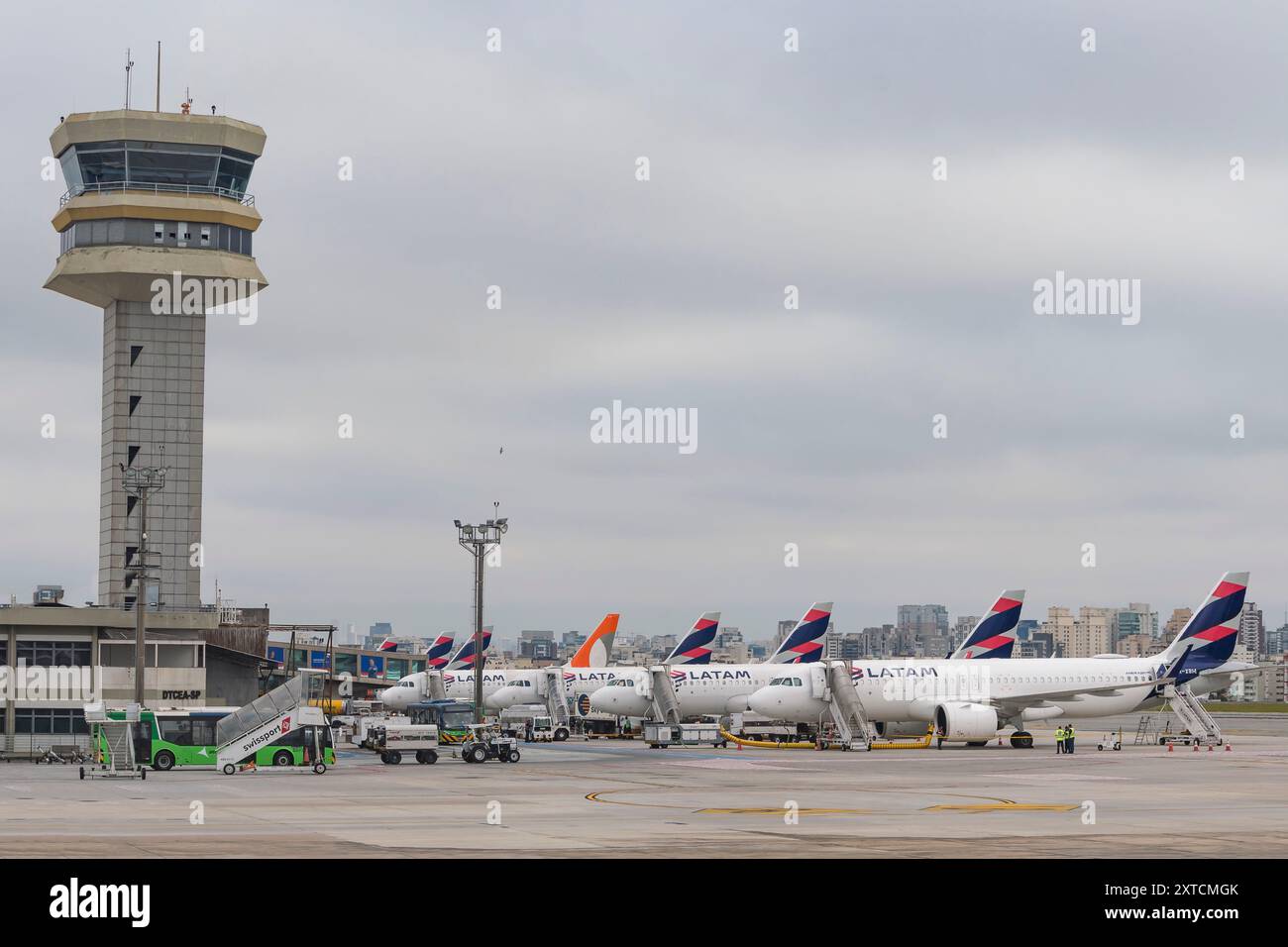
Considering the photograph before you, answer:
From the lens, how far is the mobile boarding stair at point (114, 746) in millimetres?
63625

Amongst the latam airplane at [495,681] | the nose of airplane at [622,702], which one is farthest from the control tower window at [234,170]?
the nose of airplane at [622,702]

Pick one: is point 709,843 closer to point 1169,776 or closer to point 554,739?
point 1169,776

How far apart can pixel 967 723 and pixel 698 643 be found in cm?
4227

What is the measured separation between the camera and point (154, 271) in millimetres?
116062

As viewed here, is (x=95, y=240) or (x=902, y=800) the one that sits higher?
(x=95, y=240)

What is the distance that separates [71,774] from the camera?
6606 cm

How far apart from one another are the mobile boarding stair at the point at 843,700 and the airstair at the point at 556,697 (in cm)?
2645

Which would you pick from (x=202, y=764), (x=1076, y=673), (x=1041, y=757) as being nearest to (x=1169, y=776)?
(x=1041, y=757)

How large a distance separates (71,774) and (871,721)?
49.5 metres

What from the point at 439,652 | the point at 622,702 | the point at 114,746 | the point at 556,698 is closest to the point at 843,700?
the point at 622,702

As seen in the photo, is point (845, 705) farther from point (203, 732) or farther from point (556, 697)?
point (203, 732)

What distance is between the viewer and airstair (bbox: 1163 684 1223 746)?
92500mm

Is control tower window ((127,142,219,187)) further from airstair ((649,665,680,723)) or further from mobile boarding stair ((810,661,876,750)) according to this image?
mobile boarding stair ((810,661,876,750))

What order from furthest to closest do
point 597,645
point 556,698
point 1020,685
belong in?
point 597,645 < point 556,698 < point 1020,685
